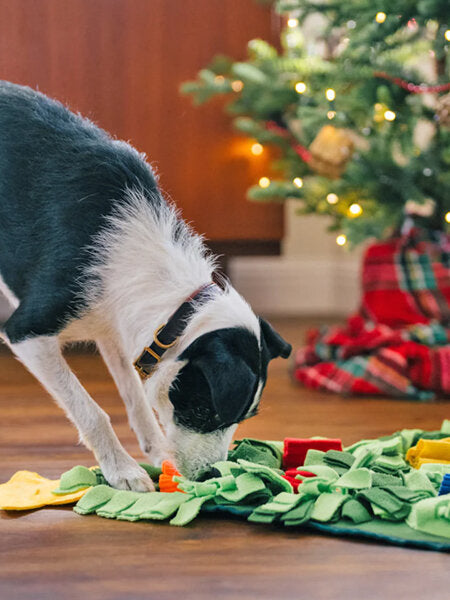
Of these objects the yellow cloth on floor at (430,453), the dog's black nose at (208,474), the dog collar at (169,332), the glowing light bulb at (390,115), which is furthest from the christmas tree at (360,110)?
the dog's black nose at (208,474)

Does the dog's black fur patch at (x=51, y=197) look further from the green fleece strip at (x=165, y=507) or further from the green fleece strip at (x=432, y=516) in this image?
the green fleece strip at (x=432, y=516)

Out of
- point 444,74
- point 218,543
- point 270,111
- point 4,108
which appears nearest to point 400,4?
point 444,74

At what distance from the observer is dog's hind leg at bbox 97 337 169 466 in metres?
1.79

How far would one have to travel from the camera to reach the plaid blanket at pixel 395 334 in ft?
8.33

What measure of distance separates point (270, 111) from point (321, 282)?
1.81 metres

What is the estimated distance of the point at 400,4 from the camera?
2436 mm

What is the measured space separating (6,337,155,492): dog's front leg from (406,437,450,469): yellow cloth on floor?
0.53 meters

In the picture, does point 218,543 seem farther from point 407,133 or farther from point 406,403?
point 407,133

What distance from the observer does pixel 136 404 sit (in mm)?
1837

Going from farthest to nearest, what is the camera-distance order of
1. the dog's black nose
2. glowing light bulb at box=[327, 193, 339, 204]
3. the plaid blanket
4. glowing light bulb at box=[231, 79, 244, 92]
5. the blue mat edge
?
glowing light bulb at box=[231, 79, 244, 92], glowing light bulb at box=[327, 193, 339, 204], the plaid blanket, the dog's black nose, the blue mat edge

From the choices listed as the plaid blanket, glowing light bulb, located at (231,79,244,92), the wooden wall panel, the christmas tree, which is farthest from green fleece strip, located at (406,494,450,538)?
glowing light bulb, located at (231,79,244,92)

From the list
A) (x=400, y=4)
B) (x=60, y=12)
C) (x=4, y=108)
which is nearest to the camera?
(x=4, y=108)

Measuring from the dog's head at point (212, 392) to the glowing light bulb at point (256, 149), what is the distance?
1860 millimetres

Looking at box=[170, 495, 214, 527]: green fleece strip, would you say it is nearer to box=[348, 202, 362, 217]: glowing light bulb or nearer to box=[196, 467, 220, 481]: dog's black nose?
box=[196, 467, 220, 481]: dog's black nose
